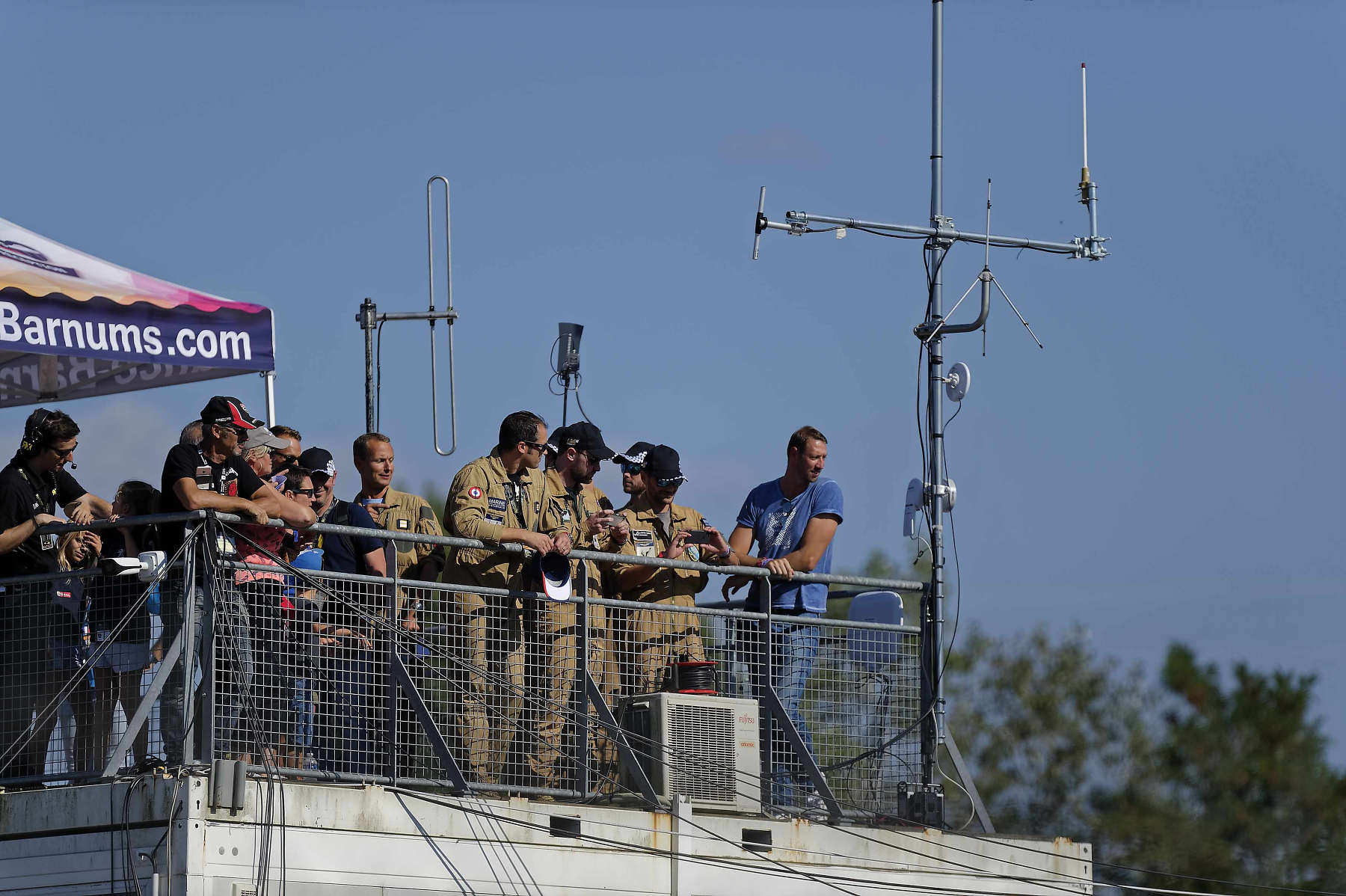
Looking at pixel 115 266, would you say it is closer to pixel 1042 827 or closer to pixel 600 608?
pixel 600 608

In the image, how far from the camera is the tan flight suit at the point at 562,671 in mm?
11234

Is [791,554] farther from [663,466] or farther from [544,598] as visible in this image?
[544,598]

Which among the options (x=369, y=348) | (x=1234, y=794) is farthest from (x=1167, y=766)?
(x=369, y=348)

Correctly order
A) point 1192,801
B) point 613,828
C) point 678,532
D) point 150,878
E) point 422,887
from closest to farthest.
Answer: point 150,878, point 422,887, point 613,828, point 678,532, point 1192,801

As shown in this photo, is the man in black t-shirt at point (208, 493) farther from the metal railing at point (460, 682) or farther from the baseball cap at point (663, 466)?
the baseball cap at point (663, 466)

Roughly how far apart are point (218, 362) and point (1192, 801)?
1173 inches

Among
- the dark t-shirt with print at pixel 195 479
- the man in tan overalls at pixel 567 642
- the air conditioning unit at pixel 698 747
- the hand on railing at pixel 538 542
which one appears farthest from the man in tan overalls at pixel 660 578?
the dark t-shirt with print at pixel 195 479

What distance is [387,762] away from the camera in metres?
10.6

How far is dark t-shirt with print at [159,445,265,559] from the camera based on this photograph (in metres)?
10.0

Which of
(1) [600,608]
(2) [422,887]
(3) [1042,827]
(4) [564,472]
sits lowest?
(3) [1042,827]

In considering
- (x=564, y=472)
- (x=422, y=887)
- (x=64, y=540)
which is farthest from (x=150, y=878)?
(x=564, y=472)

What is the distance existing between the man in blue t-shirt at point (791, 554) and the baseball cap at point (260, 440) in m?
3.33

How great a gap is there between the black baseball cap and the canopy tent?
1.95ft

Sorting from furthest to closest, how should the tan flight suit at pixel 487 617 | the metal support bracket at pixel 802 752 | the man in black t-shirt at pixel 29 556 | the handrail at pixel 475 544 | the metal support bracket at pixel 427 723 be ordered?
1. the metal support bracket at pixel 802 752
2. the tan flight suit at pixel 487 617
3. the metal support bracket at pixel 427 723
4. the man in black t-shirt at pixel 29 556
5. the handrail at pixel 475 544
